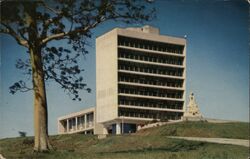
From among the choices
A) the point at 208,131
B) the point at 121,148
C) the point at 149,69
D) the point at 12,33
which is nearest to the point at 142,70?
the point at 149,69

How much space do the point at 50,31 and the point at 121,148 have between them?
228 cm

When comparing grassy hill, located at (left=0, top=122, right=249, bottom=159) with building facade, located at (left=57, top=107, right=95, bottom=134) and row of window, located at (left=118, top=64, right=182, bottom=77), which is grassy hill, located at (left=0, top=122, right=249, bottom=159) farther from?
row of window, located at (left=118, top=64, right=182, bottom=77)

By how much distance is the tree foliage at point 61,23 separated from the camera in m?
9.84

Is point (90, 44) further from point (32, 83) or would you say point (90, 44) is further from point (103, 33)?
point (32, 83)

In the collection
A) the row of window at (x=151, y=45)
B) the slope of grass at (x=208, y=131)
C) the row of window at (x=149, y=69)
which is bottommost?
the slope of grass at (x=208, y=131)

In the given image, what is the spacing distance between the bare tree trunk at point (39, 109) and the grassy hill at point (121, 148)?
191 millimetres

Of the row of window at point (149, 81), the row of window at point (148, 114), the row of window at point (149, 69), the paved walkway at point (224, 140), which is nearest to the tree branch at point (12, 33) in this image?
the row of window at point (149, 69)

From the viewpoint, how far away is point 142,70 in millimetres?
13078

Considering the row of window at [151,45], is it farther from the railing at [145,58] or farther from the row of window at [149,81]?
the row of window at [149,81]

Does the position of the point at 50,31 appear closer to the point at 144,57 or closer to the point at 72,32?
the point at 72,32

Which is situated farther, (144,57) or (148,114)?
(148,114)

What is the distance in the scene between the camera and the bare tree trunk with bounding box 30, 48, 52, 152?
998 centimetres

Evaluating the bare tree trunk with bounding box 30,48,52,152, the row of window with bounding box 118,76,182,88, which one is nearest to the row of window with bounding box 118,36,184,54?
the row of window with bounding box 118,76,182,88

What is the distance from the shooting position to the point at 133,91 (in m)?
14.8
